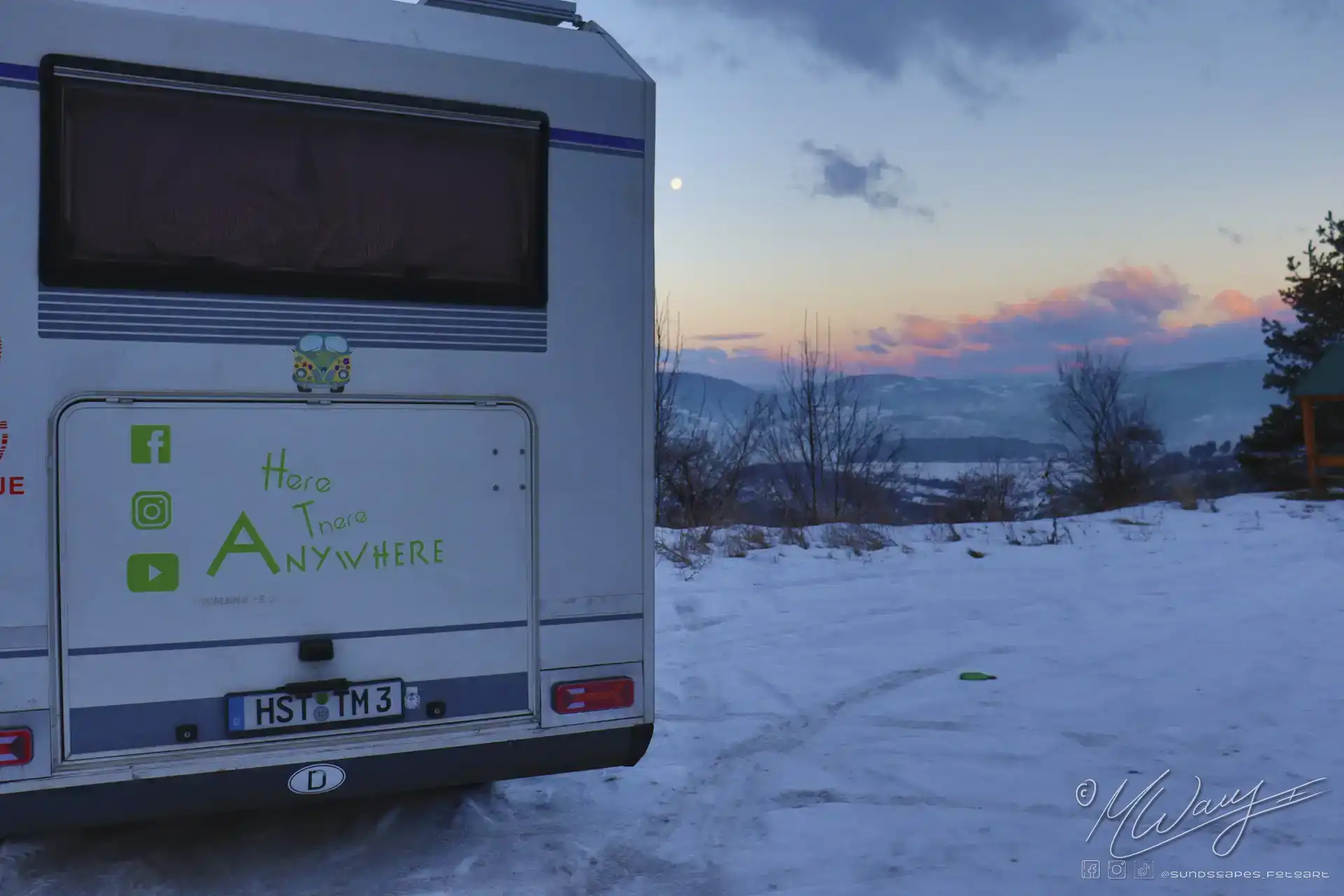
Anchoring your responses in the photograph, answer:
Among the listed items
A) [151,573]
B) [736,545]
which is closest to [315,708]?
[151,573]

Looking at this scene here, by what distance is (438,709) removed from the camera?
353 cm

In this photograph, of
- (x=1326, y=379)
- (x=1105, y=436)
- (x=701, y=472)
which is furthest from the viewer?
(x=1105, y=436)

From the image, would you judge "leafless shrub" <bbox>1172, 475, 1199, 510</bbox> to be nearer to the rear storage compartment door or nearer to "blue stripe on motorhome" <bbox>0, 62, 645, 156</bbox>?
"blue stripe on motorhome" <bbox>0, 62, 645, 156</bbox>

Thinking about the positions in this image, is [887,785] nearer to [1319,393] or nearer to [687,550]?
[687,550]

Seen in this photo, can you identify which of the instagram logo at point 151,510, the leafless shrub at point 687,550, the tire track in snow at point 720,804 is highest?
the instagram logo at point 151,510

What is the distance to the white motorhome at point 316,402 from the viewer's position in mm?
3086

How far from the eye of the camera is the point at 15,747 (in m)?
2.99

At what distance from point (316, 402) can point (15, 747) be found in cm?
141

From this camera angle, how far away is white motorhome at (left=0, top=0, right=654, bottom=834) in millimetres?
3086

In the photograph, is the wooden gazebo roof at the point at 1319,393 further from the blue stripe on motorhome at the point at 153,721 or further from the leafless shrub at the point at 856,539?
the blue stripe on motorhome at the point at 153,721

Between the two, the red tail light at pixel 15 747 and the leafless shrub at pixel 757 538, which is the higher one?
the red tail light at pixel 15 747

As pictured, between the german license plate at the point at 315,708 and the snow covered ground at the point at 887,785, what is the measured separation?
2.44ft

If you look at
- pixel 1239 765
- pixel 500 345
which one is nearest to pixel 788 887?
pixel 500 345

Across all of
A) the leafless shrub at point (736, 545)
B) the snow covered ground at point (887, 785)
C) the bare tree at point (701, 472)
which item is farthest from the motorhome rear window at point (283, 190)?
the bare tree at point (701, 472)
